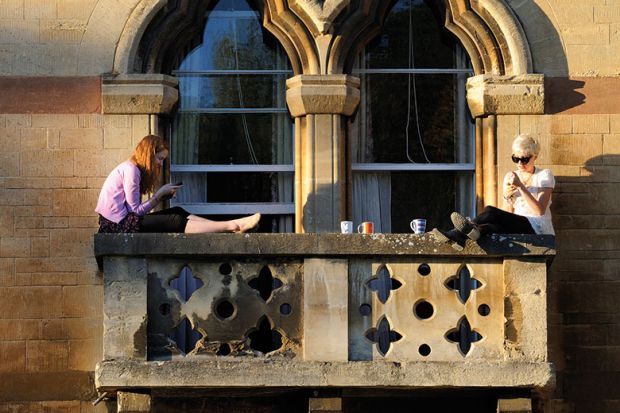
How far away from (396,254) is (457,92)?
2298 millimetres

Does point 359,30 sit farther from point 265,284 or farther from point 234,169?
point 265,284

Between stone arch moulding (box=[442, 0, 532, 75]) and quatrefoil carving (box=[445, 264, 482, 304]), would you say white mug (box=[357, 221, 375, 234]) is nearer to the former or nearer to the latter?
quatrefoil carving (box=[445, 264, 482, 304])

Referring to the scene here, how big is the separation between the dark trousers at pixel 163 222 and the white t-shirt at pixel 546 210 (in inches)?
102

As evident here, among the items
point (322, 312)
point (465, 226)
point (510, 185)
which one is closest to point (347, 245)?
point (322, 312)

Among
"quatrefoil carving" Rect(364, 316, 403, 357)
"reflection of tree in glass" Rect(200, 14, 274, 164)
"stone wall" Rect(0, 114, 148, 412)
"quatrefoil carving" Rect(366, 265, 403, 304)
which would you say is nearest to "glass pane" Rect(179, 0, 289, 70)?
"reflection of tree in glass" Rect(200, 14, 274, 164)

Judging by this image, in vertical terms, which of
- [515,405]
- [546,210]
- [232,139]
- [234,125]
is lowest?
[515,405]

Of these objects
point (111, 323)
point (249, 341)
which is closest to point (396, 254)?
point (249, 341)

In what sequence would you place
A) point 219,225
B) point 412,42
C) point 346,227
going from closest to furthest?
point 219,225
point 346,227
point 412,42

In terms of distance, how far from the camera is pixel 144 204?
1333cm

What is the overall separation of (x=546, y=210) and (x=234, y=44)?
10.5ft

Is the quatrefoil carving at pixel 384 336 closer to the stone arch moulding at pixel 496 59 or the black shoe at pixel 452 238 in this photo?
the black shoe at pixel 452 238

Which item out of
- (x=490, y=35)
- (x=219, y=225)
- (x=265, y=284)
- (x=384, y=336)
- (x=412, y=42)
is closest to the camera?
(x=219, y=225)

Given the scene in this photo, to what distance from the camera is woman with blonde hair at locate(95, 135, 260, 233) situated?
43.4 ft

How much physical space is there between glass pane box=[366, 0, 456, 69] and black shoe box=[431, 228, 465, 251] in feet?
7.64
